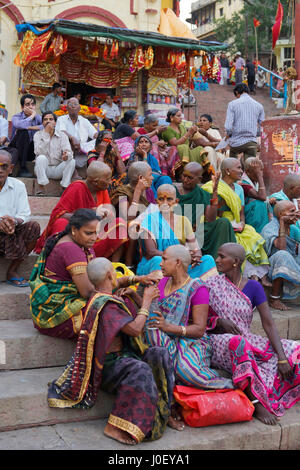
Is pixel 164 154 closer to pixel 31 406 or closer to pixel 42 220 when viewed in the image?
pixel 42 220

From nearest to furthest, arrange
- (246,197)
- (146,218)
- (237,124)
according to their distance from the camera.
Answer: (146,218), (246,197), (237,124)

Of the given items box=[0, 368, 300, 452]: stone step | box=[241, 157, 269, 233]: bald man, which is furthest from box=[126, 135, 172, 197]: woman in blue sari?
box=[0, 368, 300, 452]: stone step

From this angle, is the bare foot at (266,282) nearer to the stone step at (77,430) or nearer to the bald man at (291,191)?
the bald man at (291,191)

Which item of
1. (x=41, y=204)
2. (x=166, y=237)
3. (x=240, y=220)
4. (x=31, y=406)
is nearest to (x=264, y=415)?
(x=31, y=406)

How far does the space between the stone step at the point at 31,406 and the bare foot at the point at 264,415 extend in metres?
1.03

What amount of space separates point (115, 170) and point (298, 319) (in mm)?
2881

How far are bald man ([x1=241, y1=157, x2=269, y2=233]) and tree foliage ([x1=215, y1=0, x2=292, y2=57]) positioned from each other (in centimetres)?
2408

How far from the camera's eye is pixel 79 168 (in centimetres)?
764

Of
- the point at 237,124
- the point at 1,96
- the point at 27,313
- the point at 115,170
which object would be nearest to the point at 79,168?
the point at 115,170

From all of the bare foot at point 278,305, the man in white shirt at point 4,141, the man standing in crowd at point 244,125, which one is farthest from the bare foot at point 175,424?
the man standing in crowd at point 244,125

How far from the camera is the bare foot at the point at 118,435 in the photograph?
3.29 metres

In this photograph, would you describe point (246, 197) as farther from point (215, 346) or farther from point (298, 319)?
point (215, 346)

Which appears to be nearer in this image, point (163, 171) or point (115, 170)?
point (115, 170)

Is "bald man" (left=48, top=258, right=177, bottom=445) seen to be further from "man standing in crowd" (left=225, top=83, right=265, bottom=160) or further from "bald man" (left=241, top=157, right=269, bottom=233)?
"man standing in crowd" (left=225, top=83, right=265, bottom=160)
